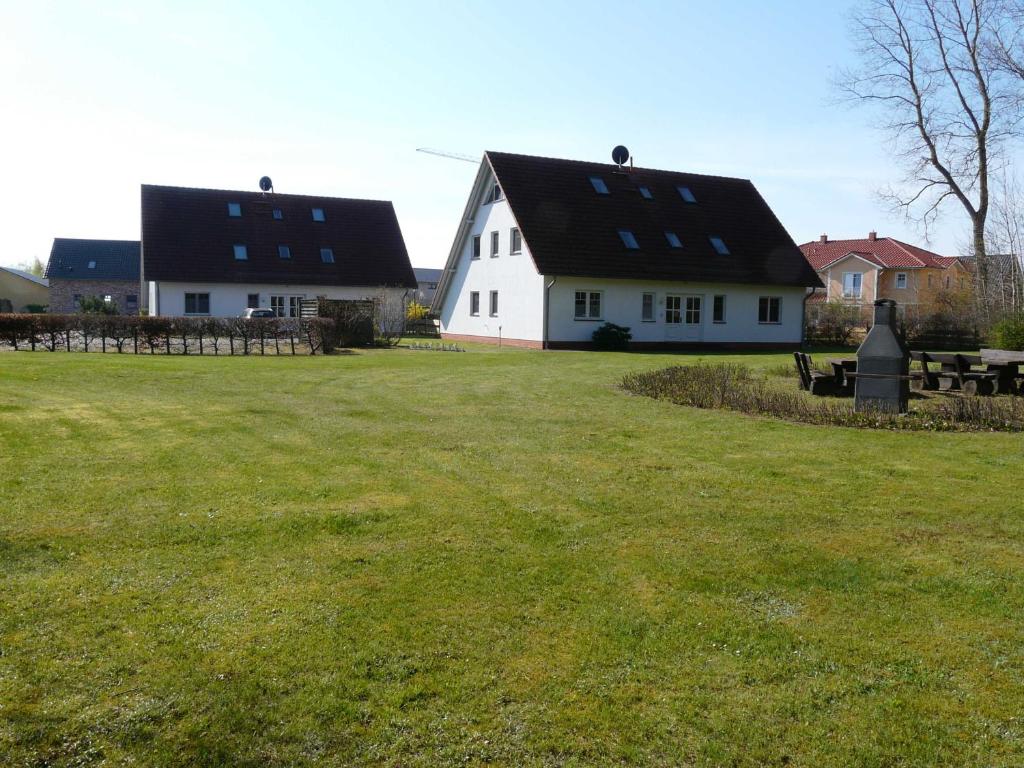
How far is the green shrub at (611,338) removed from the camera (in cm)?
3300

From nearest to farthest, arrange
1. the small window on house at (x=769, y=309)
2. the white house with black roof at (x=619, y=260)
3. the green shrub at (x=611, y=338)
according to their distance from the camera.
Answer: the green shrub at (x=611, y=338), the white house with black roof at (x=619, y=260), the small window on house at (x=769, y=309)

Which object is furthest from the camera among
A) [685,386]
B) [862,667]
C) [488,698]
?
[685,386]

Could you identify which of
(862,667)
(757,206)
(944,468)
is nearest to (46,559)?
(862,667)

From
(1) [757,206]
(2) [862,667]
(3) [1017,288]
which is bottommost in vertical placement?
(2) [862,667]

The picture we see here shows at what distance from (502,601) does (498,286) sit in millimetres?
31763

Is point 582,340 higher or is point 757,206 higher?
point 757,206

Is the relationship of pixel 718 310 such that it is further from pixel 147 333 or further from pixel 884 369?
pixel 884 369

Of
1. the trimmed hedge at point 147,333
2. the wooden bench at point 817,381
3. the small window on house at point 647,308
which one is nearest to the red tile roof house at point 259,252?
the small window on house at point 647,308

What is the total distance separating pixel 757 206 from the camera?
40.5m

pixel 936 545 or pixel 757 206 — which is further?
pixel 757 206

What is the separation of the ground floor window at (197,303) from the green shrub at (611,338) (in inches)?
791

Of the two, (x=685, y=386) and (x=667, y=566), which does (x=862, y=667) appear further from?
(x=685, y=386)

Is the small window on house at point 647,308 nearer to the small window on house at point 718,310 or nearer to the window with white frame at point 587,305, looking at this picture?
the window with white frame at point 587,305

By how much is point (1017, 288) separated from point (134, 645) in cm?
4465
